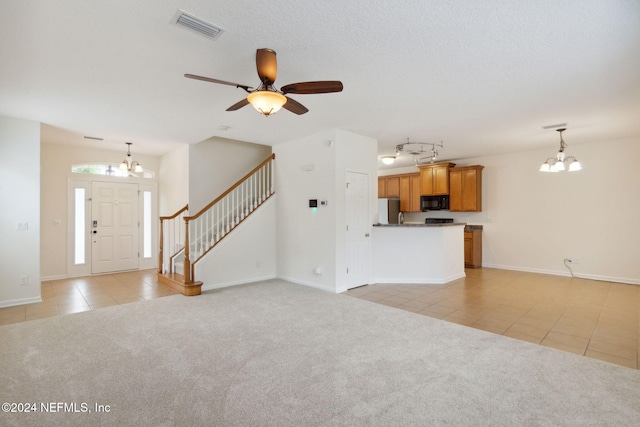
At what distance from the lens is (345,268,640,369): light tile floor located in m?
3.27

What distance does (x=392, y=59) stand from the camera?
2902 millimetres

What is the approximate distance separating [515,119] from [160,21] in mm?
4830

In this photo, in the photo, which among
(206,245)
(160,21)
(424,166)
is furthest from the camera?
(424,166)

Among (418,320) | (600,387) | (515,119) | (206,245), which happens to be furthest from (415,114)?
(206,245)

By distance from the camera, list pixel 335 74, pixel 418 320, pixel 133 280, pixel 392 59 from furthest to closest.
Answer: pixel 133 280 → pixel 418 320 → pixel 335 74 → pixel 392 59

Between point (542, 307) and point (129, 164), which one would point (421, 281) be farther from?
point (129, 164)

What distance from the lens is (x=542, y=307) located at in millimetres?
4410

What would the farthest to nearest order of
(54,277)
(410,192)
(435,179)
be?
(410,192)
(435,179)
(54,277)

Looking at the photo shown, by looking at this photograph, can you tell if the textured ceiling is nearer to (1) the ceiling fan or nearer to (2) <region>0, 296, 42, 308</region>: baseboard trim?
(1) the ceiling fan

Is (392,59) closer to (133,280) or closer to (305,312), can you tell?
(305,312)

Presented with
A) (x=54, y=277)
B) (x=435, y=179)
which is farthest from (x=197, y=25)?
(x=435, y=179)

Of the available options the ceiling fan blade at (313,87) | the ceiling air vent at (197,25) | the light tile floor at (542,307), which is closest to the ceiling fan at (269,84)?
the ceiling fan blade at (313,87)

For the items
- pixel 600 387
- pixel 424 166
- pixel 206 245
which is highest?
pixel 424 166

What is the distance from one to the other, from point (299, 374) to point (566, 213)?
22.2ft
